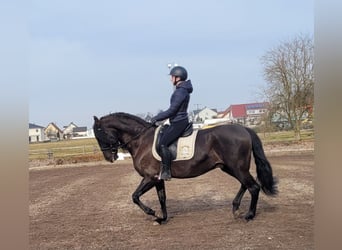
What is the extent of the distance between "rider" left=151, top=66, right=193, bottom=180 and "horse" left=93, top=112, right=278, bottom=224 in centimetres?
19

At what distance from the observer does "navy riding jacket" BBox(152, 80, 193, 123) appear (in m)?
6.00

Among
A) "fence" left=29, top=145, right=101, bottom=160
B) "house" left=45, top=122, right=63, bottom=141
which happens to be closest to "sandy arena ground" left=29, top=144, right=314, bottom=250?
"house" left=45, top=122, right=63, bottom=141

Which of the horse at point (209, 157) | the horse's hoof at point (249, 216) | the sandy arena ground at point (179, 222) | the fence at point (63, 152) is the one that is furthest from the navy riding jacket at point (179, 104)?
the fence at point (63, 152)

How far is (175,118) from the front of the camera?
6105 millimetres

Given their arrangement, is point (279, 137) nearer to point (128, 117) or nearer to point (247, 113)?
point (247, 113)

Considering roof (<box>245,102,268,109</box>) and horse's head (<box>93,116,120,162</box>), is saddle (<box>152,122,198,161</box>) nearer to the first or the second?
horse's head (<box>93,116,120,162</box>)

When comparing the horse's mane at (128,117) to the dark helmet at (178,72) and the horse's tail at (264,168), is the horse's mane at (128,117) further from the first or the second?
the horse's tail at (264,168)

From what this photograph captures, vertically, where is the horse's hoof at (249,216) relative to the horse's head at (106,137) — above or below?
below

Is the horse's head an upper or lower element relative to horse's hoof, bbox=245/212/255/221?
upper

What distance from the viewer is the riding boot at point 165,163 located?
6.09 meters

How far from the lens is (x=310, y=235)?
194 inches

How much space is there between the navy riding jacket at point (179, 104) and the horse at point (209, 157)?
0.53m
